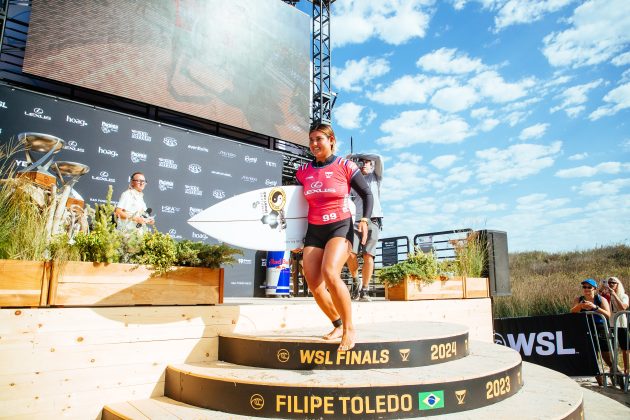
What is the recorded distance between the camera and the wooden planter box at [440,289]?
466 cm

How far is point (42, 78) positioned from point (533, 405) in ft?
28.1

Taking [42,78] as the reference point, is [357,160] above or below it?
below

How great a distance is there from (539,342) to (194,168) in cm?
721

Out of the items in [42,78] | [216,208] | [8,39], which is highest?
[8,39]

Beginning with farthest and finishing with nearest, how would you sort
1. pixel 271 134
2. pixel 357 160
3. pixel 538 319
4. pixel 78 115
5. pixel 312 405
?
pixel 271 134 < pixel 78 115 < pixel 538 319 < pixel 357 160 < pixel 312 405

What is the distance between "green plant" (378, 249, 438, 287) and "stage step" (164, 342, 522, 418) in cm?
208

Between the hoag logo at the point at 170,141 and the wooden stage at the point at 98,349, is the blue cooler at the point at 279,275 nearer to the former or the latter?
the hoag logo at the point at 170,141

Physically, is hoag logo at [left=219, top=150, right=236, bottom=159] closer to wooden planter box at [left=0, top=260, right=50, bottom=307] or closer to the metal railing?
wooden planter box at [left=0, top=260, right=50, bottom=307]

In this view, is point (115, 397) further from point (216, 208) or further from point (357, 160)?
point (357, 160)

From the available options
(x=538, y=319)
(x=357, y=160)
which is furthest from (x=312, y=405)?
(x=538, y=319)

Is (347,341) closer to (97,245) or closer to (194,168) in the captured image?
(97,245)

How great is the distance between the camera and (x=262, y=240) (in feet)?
10.3

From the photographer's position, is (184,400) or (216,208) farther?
(216,208)

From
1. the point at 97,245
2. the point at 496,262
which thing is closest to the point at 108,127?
the point at 97,245
